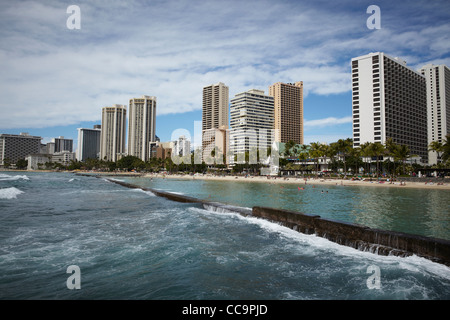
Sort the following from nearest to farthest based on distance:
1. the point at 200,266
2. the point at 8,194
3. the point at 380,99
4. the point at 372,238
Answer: the point at 200,266, the point at 372,238, the point at 8,194, the point at 380,99

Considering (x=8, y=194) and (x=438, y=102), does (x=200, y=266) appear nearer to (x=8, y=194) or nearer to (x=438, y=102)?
(x=8, y=194)

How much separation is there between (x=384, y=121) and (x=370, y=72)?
78.8 ft

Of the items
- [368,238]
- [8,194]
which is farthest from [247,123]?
[368,238]

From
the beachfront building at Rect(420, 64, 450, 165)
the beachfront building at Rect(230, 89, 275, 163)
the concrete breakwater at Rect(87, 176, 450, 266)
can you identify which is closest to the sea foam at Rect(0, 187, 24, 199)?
the concrete breakwater at Rect(87, 176, 450, 266)

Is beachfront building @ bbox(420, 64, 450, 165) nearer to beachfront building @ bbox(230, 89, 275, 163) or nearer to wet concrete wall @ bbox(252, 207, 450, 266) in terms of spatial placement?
beachfront building @ bbox(230, 89, 275, 163)

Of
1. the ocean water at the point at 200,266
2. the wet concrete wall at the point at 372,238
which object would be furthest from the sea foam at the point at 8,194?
the wet concrete wall at the point at 372,238

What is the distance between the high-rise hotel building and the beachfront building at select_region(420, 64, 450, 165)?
47941 mm

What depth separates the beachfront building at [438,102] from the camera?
166375 millimetres

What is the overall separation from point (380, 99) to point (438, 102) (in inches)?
3268

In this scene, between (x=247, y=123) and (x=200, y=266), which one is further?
(x=247, y=123)

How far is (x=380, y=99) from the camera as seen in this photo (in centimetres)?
12094
